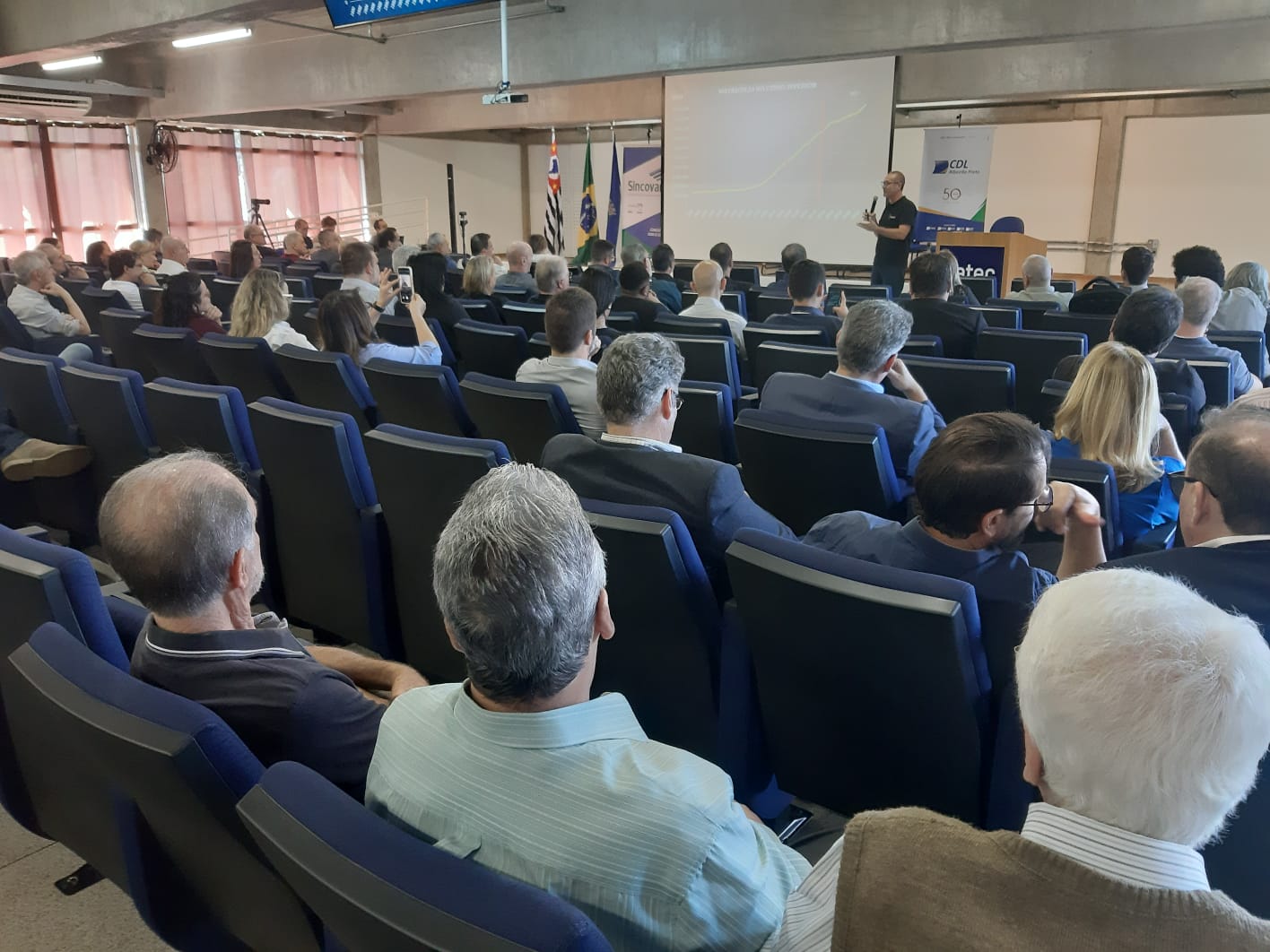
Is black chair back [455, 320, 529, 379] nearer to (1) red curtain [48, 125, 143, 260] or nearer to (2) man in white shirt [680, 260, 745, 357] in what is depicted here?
(2) man in white shirt [680, 260, 745, 357]

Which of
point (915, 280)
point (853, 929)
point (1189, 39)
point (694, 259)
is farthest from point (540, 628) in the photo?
point (1189, 39)

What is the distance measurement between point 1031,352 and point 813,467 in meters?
2.41

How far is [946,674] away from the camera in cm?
→ 151

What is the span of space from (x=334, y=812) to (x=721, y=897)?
1.34ft

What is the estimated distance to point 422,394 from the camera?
3.55 meters

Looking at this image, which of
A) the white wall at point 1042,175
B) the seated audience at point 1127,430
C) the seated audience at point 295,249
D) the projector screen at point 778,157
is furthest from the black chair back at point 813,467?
the white wall at point 1042,175

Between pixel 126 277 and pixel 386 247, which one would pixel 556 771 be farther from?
pixel 386 247

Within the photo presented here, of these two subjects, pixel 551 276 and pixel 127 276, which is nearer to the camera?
pixel 551 276

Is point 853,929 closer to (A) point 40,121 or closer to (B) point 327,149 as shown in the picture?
(A) point 40,121

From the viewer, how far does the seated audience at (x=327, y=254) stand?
1016 cm

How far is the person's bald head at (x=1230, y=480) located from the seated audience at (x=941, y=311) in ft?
10.6

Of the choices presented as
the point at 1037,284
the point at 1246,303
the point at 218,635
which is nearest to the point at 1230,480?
the point at 218,635

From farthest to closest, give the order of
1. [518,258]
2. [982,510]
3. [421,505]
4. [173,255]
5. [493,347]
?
1. [173,255]
2. [518,258]
3. [493,347]
4. [421,505]
5. [982,510]

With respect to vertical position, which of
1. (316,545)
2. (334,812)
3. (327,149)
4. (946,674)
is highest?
(327,149)
